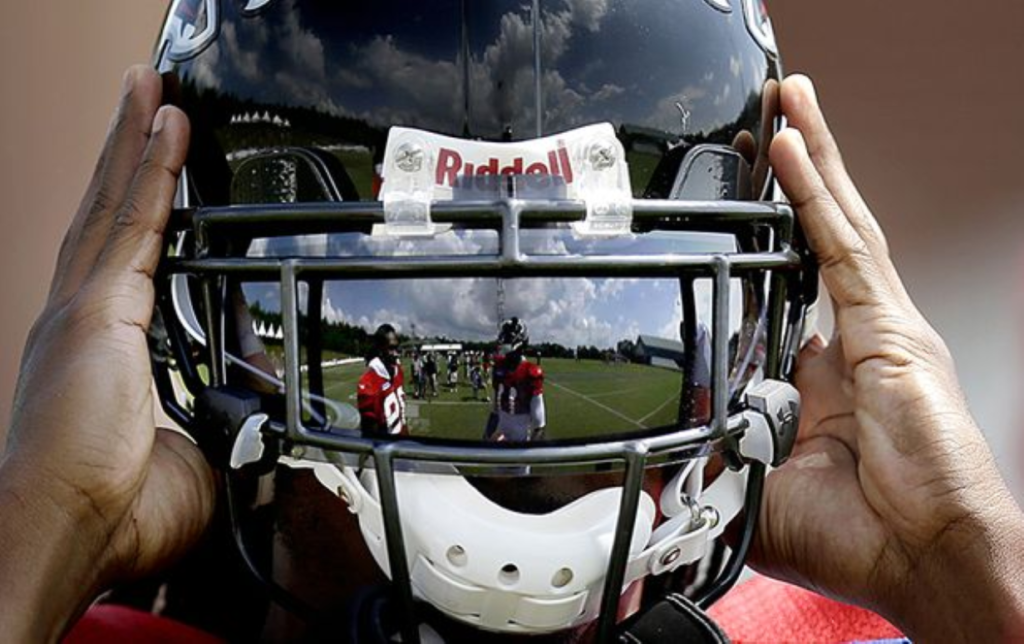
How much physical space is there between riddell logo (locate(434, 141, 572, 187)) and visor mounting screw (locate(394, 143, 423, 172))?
11mm

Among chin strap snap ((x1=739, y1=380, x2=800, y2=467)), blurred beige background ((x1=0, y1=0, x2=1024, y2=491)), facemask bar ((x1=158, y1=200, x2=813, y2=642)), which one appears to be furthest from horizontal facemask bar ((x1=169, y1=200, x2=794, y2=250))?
blurred beige background ((x1=0, y1=0, x2=1024, y2=491))

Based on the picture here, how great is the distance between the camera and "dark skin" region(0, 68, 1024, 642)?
0.62m

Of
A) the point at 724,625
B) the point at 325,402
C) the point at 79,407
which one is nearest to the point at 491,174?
the point at 325,402

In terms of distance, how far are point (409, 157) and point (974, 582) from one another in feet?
1.47

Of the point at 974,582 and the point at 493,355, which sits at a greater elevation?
the point at 493,355

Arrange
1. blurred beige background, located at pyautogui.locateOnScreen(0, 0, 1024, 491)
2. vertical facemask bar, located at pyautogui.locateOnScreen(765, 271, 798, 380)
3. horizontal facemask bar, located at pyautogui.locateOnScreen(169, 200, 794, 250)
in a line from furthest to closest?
1. blurred beige background, located at pyautogui.locateOnScreen(0, 0, 1024, 491)
2. vertical facemask bar, located at pyautogui.locateOnScreen(765, 271, 798, 380)
3. horizontal facemask bar, located at pyautogui.locateOnScreen(169, 200, 794, 250)

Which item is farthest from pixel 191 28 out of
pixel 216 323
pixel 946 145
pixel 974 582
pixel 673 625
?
pixel 946 145

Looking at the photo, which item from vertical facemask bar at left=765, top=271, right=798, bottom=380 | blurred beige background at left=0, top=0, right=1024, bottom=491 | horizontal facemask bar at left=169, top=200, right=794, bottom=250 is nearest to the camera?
horizontal facemask bar at left=169, top=200, right=794, bottom=250

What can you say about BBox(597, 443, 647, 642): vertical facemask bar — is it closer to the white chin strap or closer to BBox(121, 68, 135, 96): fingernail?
the white chin strap

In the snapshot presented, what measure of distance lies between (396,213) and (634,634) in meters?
0.36

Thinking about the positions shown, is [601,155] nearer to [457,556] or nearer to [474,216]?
[474,216]

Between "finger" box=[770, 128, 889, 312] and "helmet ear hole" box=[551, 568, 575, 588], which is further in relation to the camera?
"finger" box=[770, 128, 889, 312]

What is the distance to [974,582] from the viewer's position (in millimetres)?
683

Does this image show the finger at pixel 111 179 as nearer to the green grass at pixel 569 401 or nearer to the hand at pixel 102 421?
the hand at pixel 102 421
